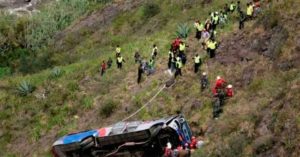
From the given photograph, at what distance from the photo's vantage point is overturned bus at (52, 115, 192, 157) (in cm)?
2345

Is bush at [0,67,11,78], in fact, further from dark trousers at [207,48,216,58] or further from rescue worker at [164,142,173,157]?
rescue worker at [164,142,173,157]

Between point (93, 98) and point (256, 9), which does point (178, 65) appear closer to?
point (256, 9)

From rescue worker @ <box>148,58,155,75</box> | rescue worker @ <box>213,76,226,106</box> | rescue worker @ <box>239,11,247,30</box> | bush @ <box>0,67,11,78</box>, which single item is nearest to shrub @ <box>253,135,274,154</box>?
rescue worker @ <box>213,76,226,106</box>

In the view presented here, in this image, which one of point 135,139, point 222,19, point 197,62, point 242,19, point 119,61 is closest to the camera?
point 135,139

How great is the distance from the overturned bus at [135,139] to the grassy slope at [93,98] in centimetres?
190

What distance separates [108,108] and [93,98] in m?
2.97

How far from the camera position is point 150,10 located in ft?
151

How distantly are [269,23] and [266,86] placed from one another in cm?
671

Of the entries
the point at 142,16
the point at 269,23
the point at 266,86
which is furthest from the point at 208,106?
the point at 142,16

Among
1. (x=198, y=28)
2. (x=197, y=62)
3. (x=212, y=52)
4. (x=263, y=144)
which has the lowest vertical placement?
(x=263, y=144)

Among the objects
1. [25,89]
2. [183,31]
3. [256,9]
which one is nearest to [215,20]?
[256,9]

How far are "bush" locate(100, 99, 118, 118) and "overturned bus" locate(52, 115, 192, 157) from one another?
5476 mm

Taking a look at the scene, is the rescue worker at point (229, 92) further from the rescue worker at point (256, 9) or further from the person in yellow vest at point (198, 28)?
the person in yellow vest at point (198, 28)

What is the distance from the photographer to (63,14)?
54250mm
